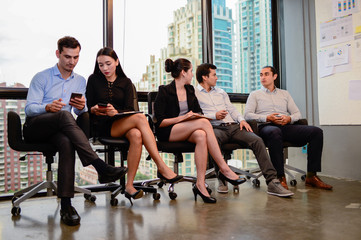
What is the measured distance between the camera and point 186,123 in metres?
2.72

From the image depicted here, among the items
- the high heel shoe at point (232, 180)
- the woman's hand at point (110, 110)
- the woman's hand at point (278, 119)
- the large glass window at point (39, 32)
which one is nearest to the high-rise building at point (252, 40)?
the woman's hand at point (278, 119)

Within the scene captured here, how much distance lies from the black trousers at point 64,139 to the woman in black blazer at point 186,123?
79cm

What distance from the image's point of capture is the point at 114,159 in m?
3.19

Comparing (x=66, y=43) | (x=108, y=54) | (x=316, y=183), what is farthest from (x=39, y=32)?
(x=316, y=183)

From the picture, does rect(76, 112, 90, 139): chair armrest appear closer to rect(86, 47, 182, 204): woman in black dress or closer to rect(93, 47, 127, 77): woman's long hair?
rect(86, 47, 182, 204): woman in black dress

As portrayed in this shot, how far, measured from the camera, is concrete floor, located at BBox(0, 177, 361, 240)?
5.83 ft

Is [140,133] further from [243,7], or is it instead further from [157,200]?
[243,7]

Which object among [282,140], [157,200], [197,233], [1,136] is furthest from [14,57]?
[282,140]

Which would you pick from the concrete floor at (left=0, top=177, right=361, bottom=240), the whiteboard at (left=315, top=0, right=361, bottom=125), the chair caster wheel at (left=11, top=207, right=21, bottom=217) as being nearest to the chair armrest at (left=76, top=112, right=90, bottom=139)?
the concrete floor at (left=0, top=177, right=361, bottom=240)

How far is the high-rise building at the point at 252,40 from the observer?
4461mm

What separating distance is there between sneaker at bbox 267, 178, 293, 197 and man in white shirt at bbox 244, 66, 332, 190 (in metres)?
0.28

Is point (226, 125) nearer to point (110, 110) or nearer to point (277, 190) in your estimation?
point (277, 190)

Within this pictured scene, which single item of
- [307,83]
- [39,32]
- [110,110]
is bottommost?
[110,110]

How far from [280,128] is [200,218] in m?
1.64
